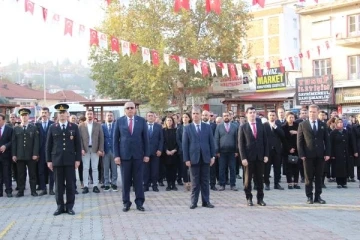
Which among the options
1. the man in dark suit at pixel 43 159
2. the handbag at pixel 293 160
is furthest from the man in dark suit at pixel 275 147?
the man in dark suit at pixel 43 159

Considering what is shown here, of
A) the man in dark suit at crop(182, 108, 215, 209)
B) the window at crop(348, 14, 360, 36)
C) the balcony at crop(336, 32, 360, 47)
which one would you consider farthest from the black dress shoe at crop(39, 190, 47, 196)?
the window at crop(348, 14, 360, 36)

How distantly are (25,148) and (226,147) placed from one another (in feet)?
16.2

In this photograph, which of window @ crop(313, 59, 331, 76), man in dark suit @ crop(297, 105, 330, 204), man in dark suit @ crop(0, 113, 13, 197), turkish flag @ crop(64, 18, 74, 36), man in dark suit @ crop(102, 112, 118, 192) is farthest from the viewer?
window @ crop(313, 59, 331, 76)

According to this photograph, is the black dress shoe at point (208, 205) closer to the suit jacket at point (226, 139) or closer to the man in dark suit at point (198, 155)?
the man in dark suit at point (198, 155)

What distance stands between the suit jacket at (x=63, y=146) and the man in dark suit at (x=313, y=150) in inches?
175

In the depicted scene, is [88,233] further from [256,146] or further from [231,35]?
[231,35]

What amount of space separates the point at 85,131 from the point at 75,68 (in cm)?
15583

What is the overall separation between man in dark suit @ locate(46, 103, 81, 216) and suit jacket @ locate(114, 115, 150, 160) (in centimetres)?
76

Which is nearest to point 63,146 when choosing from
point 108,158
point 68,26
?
point 108,158

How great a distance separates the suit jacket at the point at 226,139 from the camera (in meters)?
13.1

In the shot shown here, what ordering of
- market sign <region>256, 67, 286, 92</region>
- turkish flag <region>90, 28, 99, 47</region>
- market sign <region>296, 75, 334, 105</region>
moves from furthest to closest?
market sign <region>256, 67, 286, 92</region>
market sign <region>296, 75, 334, 105</region>
turkish flag <region>90, 28, 99, 47</region>

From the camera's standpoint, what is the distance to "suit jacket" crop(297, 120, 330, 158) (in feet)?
33.9

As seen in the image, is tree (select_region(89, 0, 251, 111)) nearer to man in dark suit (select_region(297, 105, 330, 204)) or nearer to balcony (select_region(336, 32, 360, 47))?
balcony (select_region(336, 32, 360, 47))

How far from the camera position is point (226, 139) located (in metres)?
13.1
